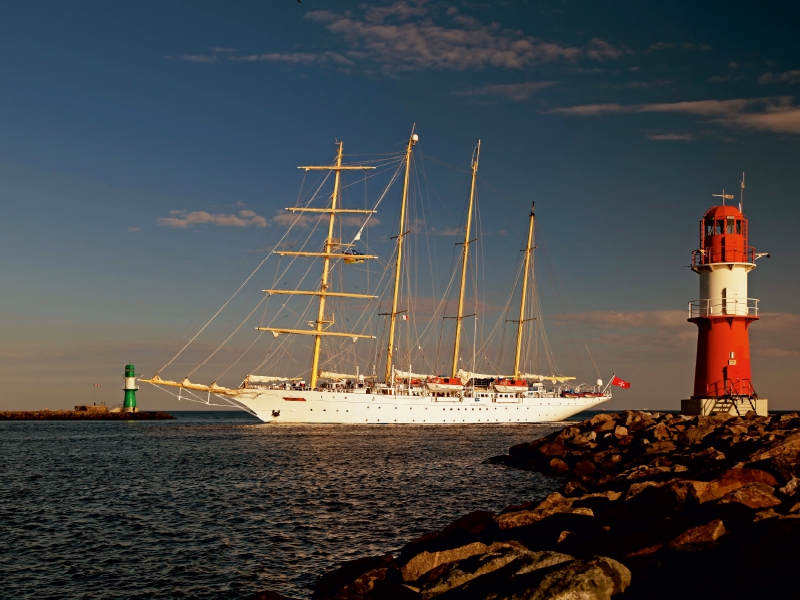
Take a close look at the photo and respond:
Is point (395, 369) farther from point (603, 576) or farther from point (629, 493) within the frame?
point (603, 576)

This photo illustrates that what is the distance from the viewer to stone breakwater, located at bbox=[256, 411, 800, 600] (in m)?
7.29

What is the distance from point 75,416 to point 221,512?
94209 mm

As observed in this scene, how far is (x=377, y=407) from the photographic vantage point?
199ft

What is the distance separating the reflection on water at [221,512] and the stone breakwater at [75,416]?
6349 centimetres

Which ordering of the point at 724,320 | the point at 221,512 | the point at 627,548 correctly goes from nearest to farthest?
the point at 627,548 < the point at 221,512 < the point at 724,320

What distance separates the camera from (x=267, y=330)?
60.9 meters

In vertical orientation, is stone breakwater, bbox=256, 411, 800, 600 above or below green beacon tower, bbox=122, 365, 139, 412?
above

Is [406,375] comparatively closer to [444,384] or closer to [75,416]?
[444,384]

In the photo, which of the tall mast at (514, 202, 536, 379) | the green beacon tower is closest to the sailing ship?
the tall mast at (514, 202, 536, 379)

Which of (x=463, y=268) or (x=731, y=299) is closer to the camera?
(x=731, y=299)

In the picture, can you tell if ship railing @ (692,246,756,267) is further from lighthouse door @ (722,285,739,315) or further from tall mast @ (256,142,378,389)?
tall mast @ (256,142,378,389)

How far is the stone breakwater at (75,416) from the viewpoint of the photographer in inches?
3812

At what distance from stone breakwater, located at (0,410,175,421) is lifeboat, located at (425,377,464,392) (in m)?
49.9

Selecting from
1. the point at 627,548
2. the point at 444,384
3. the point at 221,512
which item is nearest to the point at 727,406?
the point at 221,512
